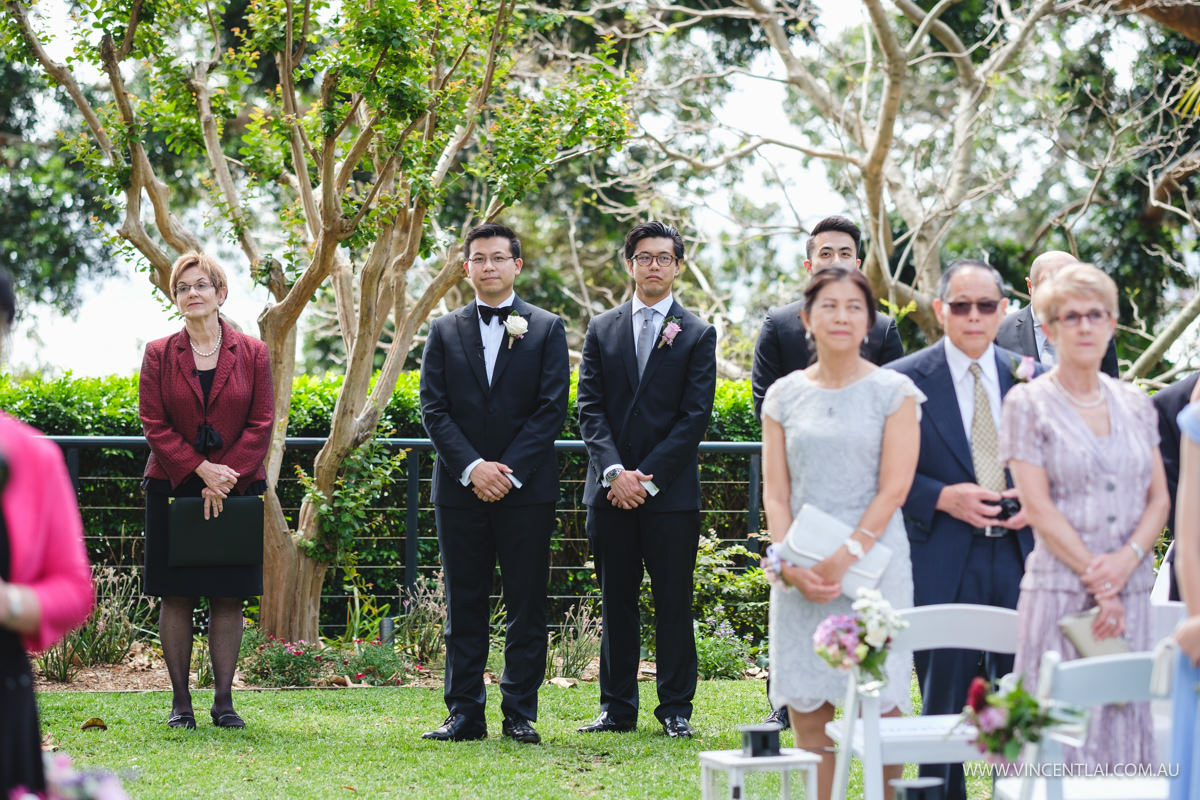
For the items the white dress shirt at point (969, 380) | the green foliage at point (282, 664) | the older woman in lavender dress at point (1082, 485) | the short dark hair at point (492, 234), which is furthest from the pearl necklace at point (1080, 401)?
the green foliage at point (282, 664)

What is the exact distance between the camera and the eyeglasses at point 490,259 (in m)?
5.36

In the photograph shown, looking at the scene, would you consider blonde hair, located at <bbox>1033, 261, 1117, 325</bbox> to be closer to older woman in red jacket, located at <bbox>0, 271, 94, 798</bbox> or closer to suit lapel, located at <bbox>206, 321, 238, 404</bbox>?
older woman in red jacket, located at <bbox>0, 271, 94, 798</bbox>

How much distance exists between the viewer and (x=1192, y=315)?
37.2ft

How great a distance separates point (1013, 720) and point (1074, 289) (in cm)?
120

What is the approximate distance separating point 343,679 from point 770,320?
3.08m

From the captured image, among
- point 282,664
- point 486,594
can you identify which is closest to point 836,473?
point 486,594

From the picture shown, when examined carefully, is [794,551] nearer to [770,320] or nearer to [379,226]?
[770,320]

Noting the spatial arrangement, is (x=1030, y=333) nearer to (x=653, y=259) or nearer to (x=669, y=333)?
(x=669, y=333)

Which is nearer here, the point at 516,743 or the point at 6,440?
the point at 6,440

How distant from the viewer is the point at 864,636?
9.92 feet

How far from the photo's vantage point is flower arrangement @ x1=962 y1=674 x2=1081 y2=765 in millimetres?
2535

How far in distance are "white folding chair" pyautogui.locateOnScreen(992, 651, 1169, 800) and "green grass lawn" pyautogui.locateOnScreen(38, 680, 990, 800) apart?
2.95 feet

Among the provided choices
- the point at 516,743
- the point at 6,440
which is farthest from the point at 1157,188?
the point at 6,440

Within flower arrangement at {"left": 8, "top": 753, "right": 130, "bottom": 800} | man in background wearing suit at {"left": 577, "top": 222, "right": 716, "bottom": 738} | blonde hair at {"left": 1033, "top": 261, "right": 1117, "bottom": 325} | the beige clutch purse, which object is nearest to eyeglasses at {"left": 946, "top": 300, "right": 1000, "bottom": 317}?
blonde hair at {"left": 1033, "top": 261, "right": 1117, "bottom": 325}
